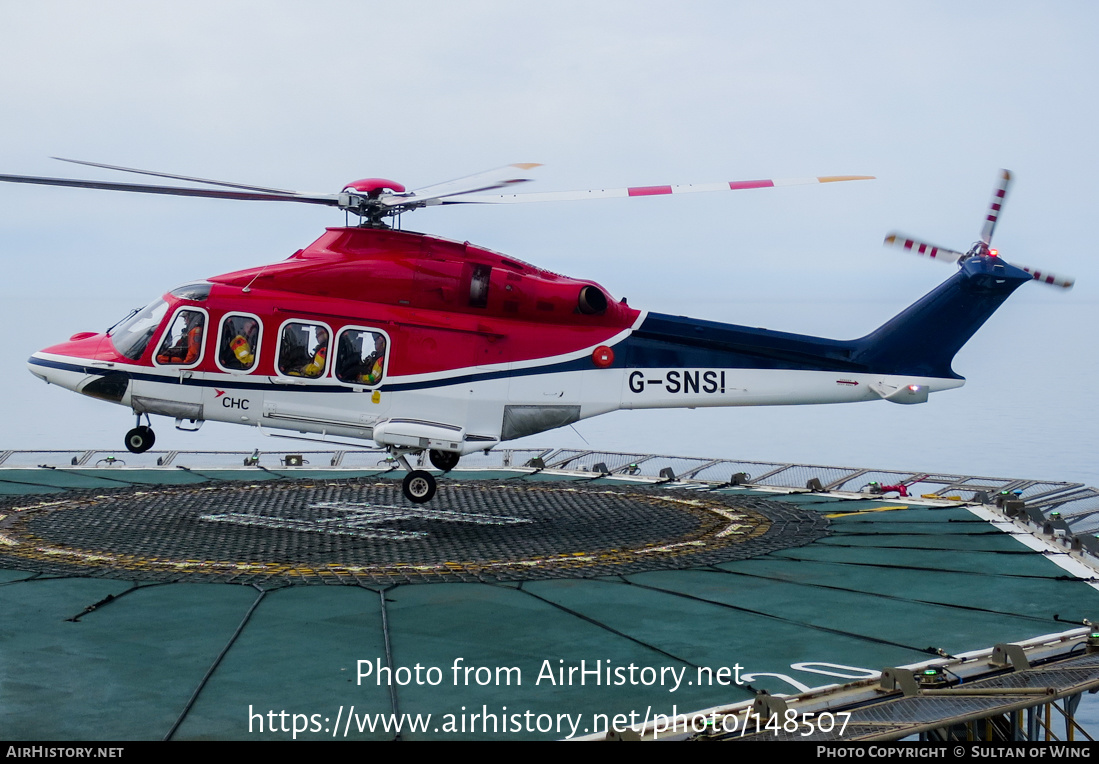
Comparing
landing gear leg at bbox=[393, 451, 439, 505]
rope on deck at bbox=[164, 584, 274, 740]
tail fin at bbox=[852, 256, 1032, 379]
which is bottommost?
rope on deck at bbox=[164, 584, 274, 740]

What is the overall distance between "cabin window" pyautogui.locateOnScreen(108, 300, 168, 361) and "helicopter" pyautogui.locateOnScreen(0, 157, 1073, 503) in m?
0.02

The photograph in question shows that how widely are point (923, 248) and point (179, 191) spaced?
34.4 feet

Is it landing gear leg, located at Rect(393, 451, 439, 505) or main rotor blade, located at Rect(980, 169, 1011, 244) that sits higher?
main rotor blade, located at Rect(980, 169, 1011, 244)

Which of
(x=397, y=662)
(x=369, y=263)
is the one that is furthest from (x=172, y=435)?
(x=397, y=662)

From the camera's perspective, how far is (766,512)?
1761cm

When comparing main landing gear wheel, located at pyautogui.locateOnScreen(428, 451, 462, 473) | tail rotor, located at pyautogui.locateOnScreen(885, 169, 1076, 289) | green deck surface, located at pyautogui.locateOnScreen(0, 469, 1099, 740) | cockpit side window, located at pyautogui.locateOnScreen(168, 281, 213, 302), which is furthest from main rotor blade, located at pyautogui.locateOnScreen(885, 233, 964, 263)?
cockpit side window, located at pyautogui.locateOnScreen(168, 281, 213, 302)

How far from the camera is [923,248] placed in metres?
15.9

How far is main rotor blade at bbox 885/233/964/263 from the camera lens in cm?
1566

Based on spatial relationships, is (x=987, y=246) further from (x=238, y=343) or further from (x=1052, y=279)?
(x=238, y=343)

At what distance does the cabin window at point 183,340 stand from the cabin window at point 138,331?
0.80 feet

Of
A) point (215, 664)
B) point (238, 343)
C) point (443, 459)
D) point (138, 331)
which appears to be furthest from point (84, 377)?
point (215, 664)

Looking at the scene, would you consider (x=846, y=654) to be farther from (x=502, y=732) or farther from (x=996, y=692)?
(x=502, y=732)

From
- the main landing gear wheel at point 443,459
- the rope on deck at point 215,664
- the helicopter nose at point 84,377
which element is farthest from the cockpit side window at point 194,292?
the rope on deck at point 215,664

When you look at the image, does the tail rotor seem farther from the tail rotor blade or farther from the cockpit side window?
the cockpit side window
